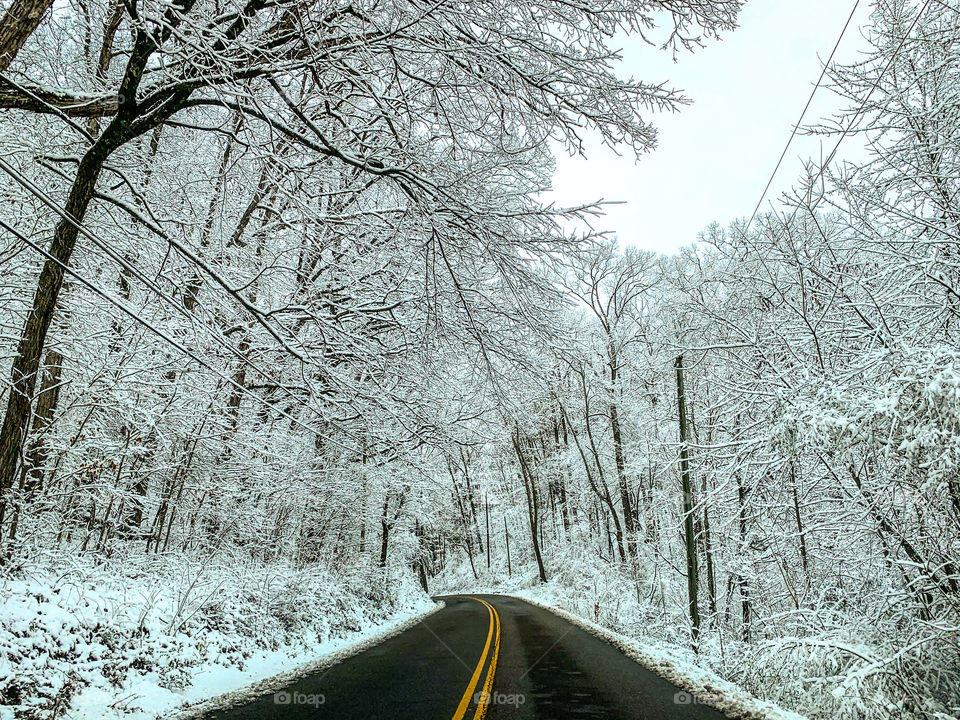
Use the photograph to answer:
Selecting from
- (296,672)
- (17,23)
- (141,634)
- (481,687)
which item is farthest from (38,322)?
(481,687)

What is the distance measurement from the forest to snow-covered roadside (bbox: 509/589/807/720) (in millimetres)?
501

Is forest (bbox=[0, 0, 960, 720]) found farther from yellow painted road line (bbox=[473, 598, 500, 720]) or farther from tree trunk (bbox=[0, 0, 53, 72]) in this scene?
yellow painted road line (bbox=[473, 598, 500, 720])

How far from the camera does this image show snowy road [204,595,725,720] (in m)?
5.85

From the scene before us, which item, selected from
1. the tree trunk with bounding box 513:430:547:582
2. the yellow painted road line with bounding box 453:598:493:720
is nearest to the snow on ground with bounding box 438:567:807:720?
the yellow painted road line with bounding box 453:598:493:720

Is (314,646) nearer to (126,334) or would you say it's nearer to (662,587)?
(126,334)

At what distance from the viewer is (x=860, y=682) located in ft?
19.2

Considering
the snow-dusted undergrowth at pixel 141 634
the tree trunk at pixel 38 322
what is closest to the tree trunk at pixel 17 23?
the tree trunk at pixel 38 322

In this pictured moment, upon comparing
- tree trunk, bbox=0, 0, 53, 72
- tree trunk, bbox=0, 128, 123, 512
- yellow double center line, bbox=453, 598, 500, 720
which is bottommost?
yellow double center line, bbox=453, 598, 500, 720

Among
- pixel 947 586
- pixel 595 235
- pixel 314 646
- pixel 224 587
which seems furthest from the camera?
pixel 314 646

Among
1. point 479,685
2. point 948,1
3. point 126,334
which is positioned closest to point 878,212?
point 948,1

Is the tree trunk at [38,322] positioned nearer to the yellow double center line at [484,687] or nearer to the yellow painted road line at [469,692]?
the yellow painted road line at [469,692]

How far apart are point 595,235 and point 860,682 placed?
5.73 metres

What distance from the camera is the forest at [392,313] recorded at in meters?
4.66

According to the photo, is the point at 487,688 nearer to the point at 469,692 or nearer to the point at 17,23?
the point at 469,692
